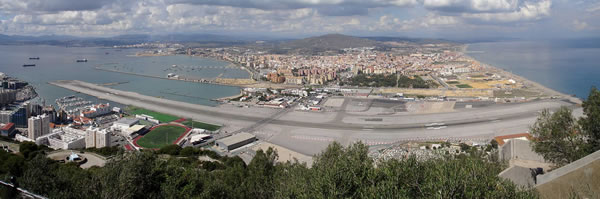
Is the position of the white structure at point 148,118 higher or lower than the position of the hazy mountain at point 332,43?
lower

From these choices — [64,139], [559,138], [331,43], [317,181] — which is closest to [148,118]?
[64,139]

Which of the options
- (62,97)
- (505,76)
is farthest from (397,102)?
(62,97)

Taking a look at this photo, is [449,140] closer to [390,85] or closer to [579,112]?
[579,112]

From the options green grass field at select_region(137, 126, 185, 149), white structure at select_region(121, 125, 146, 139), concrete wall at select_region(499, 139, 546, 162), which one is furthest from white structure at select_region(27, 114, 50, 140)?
concrete wall at select_region(499, 139, 546, 162)

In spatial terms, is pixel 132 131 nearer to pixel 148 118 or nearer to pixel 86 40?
pixel 148 118

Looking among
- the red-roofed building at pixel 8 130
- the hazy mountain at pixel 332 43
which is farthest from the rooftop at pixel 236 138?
the hazy mountain at pixel 332 43

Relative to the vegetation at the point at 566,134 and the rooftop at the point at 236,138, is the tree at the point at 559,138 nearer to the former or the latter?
the vegetation at the point at 566,134
